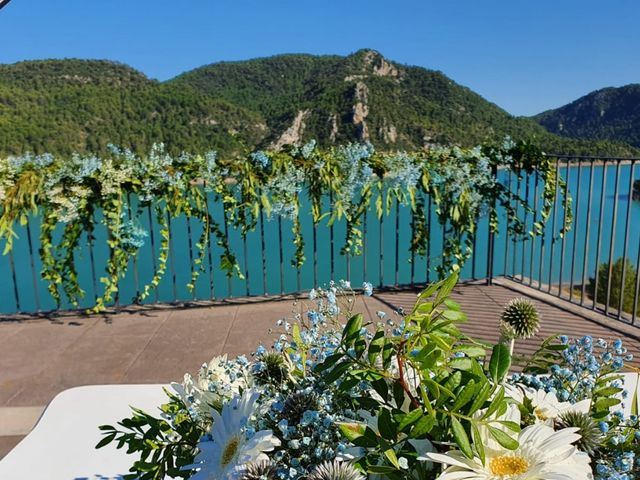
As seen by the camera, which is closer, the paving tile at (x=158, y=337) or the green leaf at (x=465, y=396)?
the green leaf at (x=465, y=396)

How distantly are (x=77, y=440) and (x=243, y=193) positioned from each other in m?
2.55

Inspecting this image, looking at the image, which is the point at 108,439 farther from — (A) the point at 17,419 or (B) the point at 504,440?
(A) the point at 17,419

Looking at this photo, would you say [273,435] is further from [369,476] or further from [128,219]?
[128,219]

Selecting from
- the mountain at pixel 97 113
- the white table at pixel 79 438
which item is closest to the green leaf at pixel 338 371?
the white table at pixel 79 438

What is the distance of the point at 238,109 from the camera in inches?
1688

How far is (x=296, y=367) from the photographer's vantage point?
0.65 m

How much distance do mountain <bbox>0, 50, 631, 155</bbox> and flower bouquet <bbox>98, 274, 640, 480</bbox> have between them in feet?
93.9

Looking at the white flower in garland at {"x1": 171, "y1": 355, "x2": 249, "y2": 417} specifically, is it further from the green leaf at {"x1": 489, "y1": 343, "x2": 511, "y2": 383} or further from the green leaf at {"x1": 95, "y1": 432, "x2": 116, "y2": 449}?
the green leaf at {"x1": 489, "y1": 343, "x2": 511, "y2": 383}

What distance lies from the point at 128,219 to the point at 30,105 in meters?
40.4

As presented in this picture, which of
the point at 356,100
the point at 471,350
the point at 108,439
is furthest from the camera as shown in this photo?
the point at 356,100

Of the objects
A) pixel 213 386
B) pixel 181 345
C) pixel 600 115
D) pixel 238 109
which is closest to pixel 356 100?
pixel 238 109

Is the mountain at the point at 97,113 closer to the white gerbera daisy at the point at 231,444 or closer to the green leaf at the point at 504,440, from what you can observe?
the white gerbera daisy at the point at 231,444

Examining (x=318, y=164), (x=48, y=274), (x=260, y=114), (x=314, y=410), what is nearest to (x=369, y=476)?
(x=314, y=410)

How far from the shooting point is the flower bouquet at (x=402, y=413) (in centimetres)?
45
